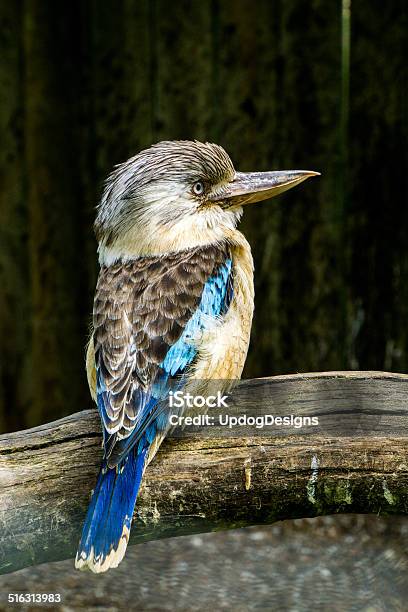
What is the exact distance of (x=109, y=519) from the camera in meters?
1.64

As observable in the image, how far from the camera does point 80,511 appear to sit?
1.86 meters

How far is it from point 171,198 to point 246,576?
1.06 meters

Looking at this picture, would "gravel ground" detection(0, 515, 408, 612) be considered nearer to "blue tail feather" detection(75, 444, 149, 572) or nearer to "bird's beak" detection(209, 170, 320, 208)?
"blue tail feather" detection(75, 444, 149, 572)

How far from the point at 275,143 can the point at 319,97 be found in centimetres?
20

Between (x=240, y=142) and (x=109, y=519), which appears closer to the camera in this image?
(x=109, y=519)

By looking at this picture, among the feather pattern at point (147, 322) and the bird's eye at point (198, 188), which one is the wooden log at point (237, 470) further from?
the bird's eye at point (198, 188)

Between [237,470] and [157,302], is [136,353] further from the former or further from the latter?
[237,470]

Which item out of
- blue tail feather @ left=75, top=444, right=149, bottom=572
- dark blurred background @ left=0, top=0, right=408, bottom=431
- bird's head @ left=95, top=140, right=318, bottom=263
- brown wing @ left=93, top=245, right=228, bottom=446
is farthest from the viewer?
dark blurred background @ left=0, top=0, right=408, bottom=431

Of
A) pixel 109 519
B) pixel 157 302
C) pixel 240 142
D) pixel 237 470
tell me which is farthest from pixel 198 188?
pixel 240 142

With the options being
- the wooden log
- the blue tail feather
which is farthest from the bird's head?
the blue tail feather

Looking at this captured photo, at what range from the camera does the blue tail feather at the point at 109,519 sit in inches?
63.8

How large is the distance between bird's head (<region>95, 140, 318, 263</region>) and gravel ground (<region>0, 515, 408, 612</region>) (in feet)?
2.88

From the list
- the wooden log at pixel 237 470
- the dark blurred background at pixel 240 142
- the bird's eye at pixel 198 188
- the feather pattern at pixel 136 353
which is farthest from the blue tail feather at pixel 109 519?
the dark blurred background at pixel 240 142

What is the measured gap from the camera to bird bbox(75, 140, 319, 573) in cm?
171
